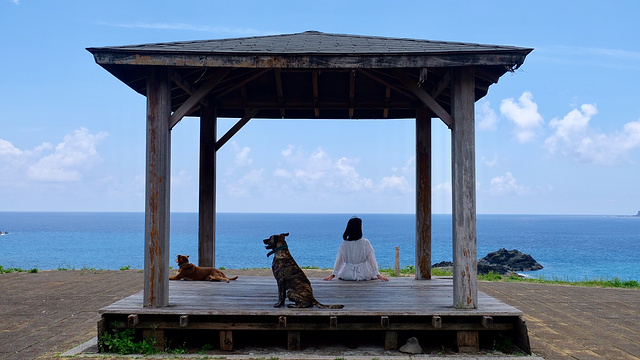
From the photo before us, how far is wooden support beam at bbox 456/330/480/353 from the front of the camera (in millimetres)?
6598

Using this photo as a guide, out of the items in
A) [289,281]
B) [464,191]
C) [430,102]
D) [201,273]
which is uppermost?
[430,102]

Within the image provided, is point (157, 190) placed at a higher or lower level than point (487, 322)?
higher

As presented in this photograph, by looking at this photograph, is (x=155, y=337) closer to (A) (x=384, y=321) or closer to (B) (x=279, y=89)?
(A) (x=384, y=321)

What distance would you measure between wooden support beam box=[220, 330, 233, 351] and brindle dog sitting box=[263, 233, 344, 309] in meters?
0.65

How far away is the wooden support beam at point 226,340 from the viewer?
6.64 metres

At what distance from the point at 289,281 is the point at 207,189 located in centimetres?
370

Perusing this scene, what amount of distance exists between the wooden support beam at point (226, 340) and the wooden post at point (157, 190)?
33.1 inches

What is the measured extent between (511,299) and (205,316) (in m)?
6.95

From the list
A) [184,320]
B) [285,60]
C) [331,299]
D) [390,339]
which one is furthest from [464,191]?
[184,320]

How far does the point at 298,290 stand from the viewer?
22.4ft

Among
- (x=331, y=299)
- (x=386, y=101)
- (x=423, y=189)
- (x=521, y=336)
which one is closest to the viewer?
(x=521, y=336)

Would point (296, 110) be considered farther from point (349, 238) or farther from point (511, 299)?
point (511, 299)

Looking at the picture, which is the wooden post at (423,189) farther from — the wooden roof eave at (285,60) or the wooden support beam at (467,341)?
the wooden roof eave at (285,60)

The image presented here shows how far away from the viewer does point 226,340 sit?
21.8ft
